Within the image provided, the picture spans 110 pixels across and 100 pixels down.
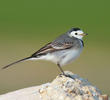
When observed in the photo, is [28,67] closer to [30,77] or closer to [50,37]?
[30,77]

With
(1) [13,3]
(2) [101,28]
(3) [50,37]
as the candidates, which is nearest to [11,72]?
(3) [50,37]

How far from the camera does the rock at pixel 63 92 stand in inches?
422

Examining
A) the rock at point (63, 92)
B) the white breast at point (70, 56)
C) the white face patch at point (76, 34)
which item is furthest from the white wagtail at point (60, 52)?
the rock at point (63, 92)

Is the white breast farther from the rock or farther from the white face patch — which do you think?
the rock

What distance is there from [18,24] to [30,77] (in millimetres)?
9271

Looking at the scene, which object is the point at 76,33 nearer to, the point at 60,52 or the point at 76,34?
the point at 76,34

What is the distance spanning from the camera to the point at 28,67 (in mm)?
22188

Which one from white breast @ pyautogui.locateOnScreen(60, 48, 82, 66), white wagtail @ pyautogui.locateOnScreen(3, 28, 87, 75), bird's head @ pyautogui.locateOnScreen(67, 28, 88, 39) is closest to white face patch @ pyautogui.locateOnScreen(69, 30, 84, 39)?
bird's head @ pyautogui.locateOnScreen(67, 28, 88, 39)

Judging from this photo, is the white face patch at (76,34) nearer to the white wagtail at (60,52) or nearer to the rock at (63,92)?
the white wagtail at (60,52)

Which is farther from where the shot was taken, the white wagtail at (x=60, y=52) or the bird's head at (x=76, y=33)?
the bird's head at (x=76, y=33)

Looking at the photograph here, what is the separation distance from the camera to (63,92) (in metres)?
10.7

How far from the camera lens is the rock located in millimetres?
10727

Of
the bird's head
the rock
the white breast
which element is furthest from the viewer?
the bird's head

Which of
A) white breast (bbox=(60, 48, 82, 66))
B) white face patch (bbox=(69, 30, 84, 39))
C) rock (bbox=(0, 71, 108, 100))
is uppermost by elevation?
white face patch (bbox=(69, 30, 84, 39))
